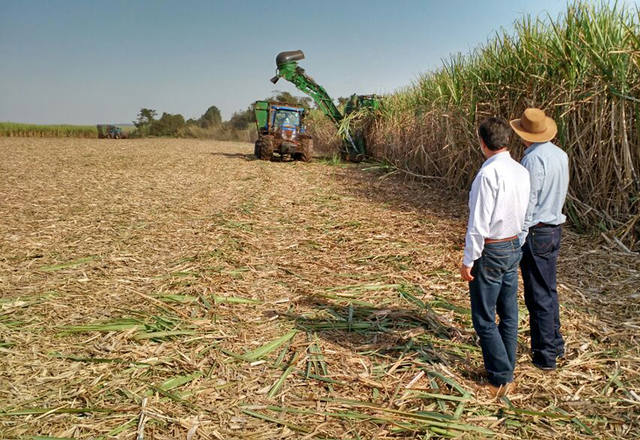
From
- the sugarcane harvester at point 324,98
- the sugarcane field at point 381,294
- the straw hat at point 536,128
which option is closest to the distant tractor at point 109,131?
the sugarcane harvester at point 324,98

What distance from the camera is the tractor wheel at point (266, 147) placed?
16531 mm

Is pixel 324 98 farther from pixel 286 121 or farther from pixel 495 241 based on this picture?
pixel 495 241

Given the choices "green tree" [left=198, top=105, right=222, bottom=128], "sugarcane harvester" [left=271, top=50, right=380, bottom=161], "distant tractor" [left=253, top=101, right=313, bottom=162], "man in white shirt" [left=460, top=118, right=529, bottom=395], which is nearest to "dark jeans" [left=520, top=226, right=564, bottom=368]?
"man in white shirt" [left=460, top=118, right=529, bottom=395]

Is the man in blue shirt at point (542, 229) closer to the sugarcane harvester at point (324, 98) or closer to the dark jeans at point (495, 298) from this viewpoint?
the dark jeans at point (495, 298)

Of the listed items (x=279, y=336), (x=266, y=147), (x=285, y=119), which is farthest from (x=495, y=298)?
(x=266, y=147)

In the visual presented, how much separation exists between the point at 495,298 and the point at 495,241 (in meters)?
0.38

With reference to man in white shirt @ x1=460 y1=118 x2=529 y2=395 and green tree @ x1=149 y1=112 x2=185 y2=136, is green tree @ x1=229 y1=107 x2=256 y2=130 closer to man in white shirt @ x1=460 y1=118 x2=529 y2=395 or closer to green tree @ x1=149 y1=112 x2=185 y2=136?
green tree @ x1=149 y1=112 x2=185 y2=136

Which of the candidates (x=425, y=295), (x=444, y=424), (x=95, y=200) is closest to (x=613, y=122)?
(x=425, y=295)

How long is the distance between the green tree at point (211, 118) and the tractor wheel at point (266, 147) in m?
33.3

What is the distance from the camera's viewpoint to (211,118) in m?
50.0

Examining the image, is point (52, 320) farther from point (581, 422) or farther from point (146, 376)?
point (581, 422)

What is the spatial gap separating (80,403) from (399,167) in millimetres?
11090

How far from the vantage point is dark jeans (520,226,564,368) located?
307 cm

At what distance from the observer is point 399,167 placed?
12703 mm
